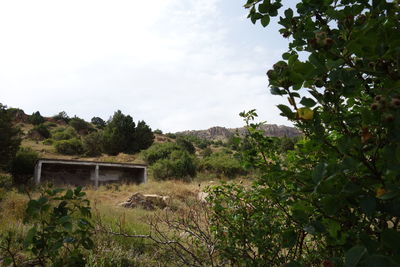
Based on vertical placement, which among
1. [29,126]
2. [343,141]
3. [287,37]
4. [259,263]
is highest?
[29,126]

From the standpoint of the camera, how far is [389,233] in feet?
2.14

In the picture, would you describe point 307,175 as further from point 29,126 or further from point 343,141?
point 29,126

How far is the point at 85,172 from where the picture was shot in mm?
18391

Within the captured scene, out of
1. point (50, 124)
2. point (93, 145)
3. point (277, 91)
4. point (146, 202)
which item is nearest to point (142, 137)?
point (93, 145)

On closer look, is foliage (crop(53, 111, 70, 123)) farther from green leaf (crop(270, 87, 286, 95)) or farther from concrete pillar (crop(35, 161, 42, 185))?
green leaf (crop(270, 87, 286, 95))

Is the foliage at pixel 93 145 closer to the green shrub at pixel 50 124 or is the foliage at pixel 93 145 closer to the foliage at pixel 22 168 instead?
the foliage at pixel 22 168

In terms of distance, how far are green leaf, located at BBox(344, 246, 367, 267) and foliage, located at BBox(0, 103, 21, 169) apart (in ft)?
76.2

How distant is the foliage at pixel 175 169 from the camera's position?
2169 cm

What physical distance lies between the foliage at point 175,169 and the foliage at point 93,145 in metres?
11.6

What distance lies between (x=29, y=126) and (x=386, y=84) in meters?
49.4

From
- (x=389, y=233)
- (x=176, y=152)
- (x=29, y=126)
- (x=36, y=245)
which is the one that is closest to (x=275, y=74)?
(x=389, y=233)

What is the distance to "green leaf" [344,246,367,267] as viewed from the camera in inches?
24.8

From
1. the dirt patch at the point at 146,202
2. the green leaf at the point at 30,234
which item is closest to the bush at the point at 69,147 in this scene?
the dirt patch at the point at 146,202

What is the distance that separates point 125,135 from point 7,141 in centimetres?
1444
